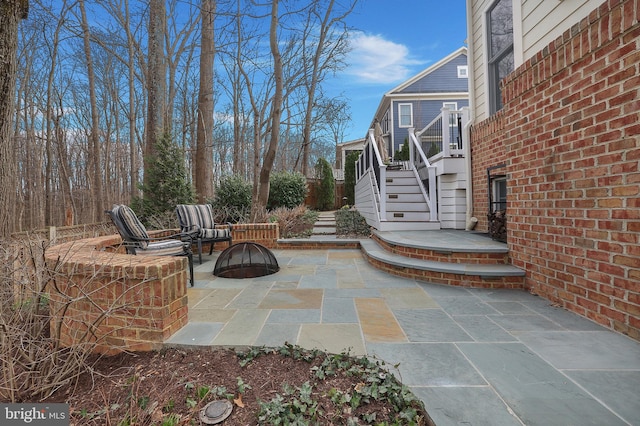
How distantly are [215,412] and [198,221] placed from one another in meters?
4.36

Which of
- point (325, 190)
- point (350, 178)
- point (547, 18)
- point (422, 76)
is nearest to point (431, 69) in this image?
point (422, 76)

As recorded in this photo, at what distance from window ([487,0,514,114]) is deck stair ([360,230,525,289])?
9.72ft

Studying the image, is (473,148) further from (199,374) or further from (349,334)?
(199,374)

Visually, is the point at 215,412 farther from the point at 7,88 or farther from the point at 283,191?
the point at 283,191

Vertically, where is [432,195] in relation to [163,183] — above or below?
below

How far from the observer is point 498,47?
5301 mm

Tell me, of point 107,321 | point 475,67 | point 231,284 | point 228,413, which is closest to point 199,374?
point 228,413

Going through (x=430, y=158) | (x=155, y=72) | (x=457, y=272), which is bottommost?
(x=457, y=272)

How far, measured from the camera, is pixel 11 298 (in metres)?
1.99

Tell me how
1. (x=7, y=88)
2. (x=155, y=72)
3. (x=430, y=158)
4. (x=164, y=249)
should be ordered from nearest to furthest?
(x=7, y=88) < (x=164, y=249) < (x=430, y=158) < (x=155, y=72)

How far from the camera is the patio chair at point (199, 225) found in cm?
498

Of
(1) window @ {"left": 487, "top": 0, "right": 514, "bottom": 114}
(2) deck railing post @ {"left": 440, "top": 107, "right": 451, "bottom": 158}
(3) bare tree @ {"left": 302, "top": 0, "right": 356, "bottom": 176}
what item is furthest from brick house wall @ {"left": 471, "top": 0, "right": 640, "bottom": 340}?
(3) bare tree @ {"left": 302, "top": 0, "right": 356, "bottom": 176}

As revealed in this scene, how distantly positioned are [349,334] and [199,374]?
103 centimetres

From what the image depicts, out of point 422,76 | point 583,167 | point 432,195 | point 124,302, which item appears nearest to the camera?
point 124,302
